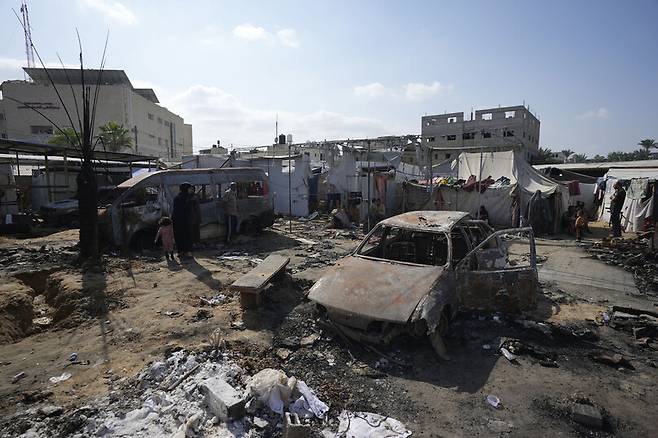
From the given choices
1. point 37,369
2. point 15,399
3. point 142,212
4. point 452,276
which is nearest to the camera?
point 15,399

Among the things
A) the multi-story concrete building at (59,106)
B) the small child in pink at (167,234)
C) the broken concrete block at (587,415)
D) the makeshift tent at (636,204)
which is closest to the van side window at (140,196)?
the small child in pink at (167,234)

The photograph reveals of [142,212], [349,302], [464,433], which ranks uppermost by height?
[142,212]

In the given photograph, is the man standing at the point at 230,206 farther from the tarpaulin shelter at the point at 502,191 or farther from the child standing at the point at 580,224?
the child standing at the point at 580,224

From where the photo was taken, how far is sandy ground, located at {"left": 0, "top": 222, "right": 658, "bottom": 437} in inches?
132

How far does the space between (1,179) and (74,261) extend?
1117 cm

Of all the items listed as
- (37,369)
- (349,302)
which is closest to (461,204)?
(349,302)

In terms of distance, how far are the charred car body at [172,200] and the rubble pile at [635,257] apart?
393 inches

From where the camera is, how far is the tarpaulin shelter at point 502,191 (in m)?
13.8

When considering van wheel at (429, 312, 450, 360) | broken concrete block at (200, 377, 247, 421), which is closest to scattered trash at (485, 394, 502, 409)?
van wheel at (429, 312, 450, 360)

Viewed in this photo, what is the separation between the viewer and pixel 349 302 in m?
4.31

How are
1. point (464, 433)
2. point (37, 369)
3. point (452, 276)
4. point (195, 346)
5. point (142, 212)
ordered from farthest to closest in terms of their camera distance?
point (142, 212), point (452, 276), point (195, 346), point (37, 369), point (464, 433)

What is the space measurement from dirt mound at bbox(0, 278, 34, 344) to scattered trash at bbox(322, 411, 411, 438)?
4.76 metres

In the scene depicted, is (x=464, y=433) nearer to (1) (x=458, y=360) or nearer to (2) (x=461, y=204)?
(1) (x=458, y=360)

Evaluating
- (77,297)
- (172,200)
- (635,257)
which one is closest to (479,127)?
(635,257)
